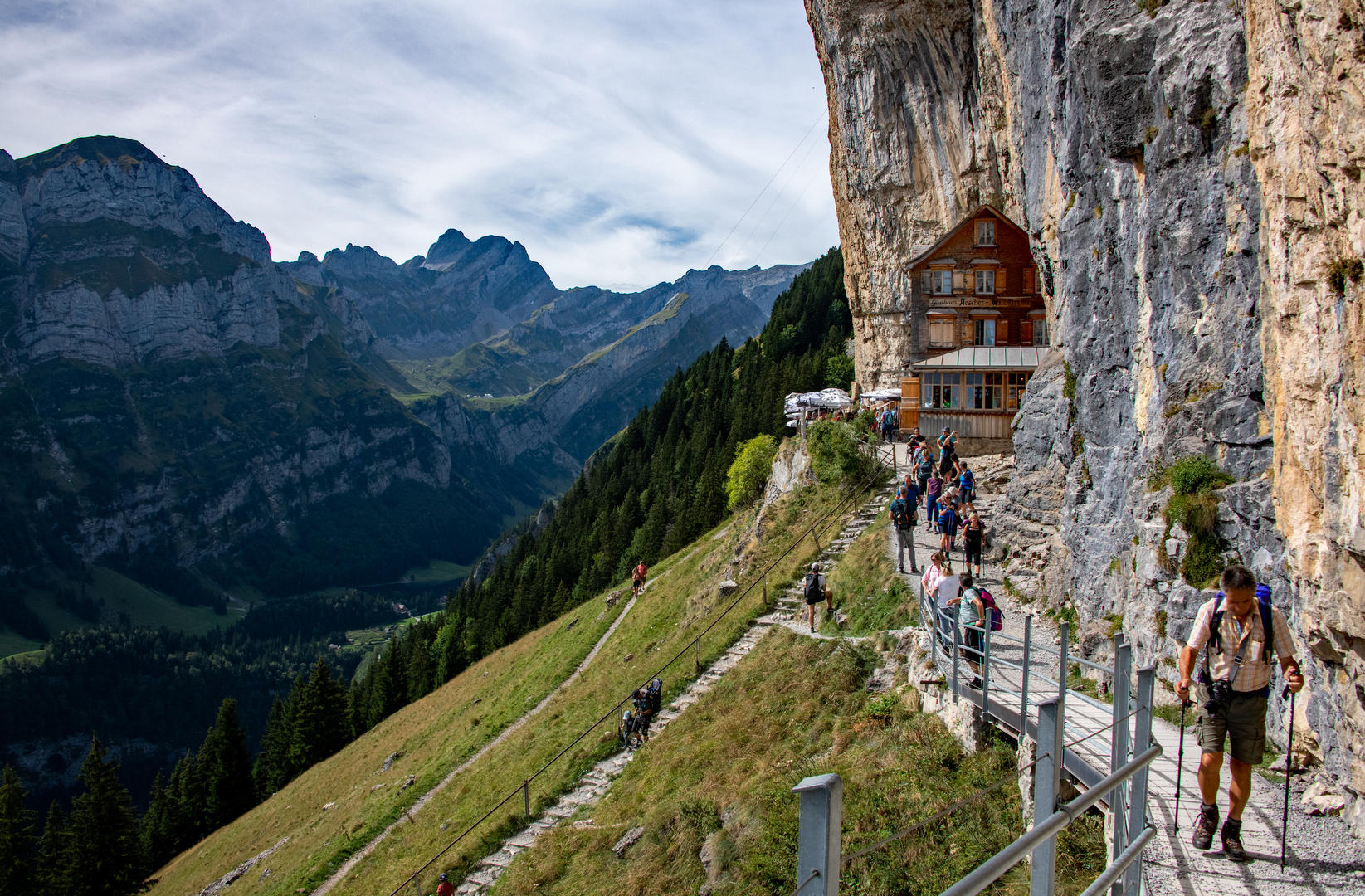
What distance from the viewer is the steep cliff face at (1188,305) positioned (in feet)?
24.1

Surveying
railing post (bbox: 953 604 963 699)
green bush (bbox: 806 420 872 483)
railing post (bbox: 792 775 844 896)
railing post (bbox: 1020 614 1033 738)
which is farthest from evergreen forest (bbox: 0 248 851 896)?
railing post (bbox: 792 775 844 896)

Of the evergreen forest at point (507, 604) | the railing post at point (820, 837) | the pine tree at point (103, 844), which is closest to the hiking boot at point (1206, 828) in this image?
the railing post at point (820, 837)

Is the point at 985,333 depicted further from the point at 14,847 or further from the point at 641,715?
the point at 14,847

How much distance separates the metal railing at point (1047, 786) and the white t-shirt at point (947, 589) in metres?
0.55

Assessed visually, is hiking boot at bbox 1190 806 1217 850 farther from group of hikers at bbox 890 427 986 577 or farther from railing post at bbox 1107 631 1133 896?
group of hikers at bbox 890 427 986 577

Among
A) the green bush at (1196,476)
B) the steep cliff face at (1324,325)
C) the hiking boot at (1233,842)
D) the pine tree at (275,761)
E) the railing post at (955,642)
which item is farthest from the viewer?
the pine tree at (275,761)

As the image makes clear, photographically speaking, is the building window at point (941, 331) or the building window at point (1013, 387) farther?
the building window at point (941, 331)

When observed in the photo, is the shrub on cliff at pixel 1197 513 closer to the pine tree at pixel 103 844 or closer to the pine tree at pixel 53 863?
the pine tree at pixel 103 844

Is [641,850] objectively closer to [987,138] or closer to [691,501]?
[987,138]

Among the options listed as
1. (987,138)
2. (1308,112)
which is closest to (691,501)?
(987,138)

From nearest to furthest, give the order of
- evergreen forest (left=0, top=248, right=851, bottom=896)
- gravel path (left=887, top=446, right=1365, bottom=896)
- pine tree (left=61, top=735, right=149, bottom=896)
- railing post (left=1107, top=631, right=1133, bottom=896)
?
railing post (left=1107, top=631, right=1133, bottom=896) < gravel path (left=887, top=446, right=1365, bottom=896) < pine tree (left=61, top=735, right=149, bottom=896) < evergreen forest (left=0, top=248, right=851, bottom=896)

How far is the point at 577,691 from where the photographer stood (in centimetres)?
2858

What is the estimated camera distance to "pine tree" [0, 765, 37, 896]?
47.4 meters

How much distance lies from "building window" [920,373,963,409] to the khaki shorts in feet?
89.8
